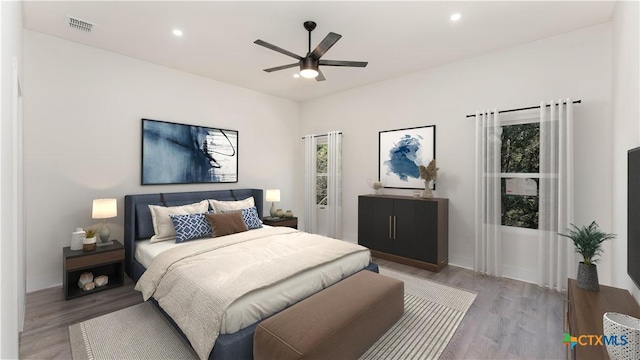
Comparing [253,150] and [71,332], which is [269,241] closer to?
[71,332]

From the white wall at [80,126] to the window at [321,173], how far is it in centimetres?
222

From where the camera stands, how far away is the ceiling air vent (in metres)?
2.77

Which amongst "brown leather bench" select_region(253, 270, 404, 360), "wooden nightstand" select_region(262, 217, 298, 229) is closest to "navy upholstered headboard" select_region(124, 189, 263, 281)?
"wooden nightstand" select_region(262, 217, 298, 229)

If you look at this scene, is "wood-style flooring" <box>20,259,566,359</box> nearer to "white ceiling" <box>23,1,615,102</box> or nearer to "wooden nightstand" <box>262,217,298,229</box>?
"wooden nightstand" <box>262,217,298,229</box>

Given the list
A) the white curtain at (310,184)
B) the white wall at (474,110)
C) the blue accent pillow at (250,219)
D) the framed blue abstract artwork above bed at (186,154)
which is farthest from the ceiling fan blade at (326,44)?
the white curtain at (310,184)

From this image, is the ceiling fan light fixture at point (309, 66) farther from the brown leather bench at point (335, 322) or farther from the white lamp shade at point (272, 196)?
the white lamp shade at point (272, 196)

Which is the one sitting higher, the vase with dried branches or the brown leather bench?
the vase with dried branches

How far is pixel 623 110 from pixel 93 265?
17.1ft

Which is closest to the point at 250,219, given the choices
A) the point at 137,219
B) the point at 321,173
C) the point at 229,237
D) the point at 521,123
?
the point at 229,237

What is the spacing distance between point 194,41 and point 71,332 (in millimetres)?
3111

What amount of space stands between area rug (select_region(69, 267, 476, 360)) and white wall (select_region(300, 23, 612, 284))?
4.78 feet

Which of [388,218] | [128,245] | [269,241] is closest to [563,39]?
[388,218]

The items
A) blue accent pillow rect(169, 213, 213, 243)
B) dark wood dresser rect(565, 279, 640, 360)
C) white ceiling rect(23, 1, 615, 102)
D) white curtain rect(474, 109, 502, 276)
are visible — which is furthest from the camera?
white curtain rect(474, 109, 502, 276)

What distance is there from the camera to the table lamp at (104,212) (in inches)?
120
